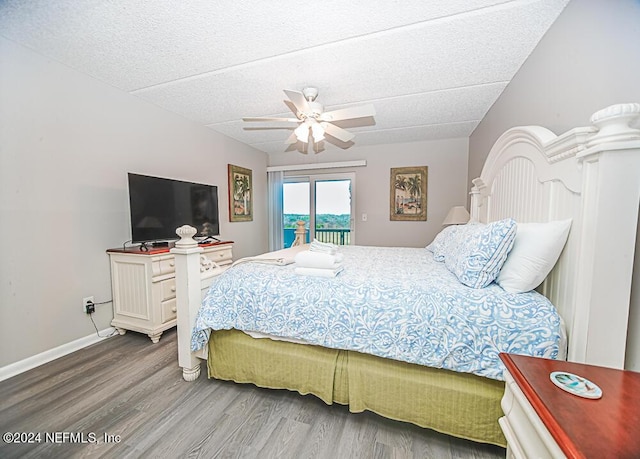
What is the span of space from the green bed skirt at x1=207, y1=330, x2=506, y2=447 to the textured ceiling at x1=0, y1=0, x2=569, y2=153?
205 cm

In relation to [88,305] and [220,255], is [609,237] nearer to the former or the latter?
[220,255]

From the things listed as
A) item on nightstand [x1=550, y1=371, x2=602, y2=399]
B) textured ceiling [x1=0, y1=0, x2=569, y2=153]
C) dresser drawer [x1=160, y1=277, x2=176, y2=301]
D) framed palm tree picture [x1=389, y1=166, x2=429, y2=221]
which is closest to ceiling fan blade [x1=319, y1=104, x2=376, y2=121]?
textured ceiling [x1=0, y1=0, x2=569, y2=153]

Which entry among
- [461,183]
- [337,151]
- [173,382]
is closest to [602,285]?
[173,382]

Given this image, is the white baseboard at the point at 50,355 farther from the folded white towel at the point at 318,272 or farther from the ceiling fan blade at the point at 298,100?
the ceiling fan blade at the point at 298,100

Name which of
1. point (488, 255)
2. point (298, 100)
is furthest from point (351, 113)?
point (488, 255)

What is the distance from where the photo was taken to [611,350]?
40.6 inches

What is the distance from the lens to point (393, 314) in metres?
1.34

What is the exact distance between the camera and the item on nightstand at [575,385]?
2.06 feet

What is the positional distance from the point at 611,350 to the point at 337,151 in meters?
4.04

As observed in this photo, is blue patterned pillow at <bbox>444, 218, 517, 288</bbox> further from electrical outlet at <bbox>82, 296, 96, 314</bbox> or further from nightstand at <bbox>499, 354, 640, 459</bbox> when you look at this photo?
electrical outlet at <bbox>82, 296, 96, 314</bbox>

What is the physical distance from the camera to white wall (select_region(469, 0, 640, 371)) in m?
1.06

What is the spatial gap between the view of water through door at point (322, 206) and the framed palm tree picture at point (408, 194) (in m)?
0.74

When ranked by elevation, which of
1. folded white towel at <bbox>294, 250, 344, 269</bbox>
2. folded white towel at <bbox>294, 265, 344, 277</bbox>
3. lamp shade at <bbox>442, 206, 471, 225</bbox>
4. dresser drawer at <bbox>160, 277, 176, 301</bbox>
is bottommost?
dresser drawer at <bbox>160, 277, 176, 301</bbox>

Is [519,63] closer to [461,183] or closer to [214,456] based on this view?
[461,183]
